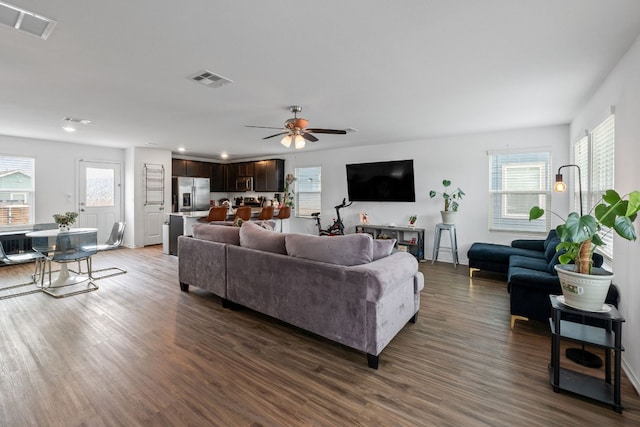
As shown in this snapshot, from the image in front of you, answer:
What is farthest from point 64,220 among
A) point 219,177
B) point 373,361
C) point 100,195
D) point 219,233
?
point 219,177

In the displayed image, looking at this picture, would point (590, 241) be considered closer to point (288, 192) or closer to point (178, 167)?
point (288, 192)

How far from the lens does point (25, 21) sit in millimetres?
1959

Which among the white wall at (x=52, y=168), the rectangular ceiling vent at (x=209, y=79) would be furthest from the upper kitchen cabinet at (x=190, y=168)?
the rectangular ceiling vent at (x=209, y=79)

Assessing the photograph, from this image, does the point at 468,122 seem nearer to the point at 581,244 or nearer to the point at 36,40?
the point at 581,244

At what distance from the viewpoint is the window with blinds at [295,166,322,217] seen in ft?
25.5

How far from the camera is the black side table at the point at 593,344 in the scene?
1836mm

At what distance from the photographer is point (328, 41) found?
2238 millimetres

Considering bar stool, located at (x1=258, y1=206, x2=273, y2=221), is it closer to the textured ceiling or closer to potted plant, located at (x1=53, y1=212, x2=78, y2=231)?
the textured ceiling

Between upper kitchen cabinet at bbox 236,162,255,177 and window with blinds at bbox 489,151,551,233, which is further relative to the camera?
upper kitchen cabinet at bbox 236,162,255,177

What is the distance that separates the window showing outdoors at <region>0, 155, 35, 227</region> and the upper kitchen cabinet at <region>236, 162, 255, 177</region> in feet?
15.3

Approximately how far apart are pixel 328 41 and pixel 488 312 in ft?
10.8

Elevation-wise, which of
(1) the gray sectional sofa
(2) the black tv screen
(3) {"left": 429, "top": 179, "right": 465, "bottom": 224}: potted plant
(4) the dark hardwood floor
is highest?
(2) the black tv screen

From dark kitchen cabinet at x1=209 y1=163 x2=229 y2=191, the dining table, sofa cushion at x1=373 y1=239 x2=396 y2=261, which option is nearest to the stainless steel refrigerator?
dark kitchen cabinet at x1=209 y1=163 x2=229 y2=191

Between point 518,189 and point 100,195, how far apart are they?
9011 mm
